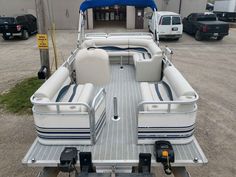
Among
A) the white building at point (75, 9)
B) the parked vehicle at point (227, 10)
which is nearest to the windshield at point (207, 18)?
the white building at point (75, 9)

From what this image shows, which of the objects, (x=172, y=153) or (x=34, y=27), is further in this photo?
(x=34, y=27)

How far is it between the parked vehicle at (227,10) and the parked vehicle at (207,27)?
10.6 metres

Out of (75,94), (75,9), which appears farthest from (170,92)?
(75,9)

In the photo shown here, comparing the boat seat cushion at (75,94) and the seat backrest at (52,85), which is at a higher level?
the seat backrest at (52,85)

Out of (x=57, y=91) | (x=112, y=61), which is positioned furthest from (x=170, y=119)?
(x=112, y=61)

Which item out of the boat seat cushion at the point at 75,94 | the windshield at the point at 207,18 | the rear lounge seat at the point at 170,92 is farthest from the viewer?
the windshield at the point at 207,18

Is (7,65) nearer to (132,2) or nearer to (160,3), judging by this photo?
(132,2)

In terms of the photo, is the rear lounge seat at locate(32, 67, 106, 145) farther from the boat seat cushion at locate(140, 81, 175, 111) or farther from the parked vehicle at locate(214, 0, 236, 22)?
the parked vehicle at locate(214, 0, 236, 22)

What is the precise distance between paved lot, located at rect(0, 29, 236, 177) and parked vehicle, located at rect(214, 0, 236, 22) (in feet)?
40.5

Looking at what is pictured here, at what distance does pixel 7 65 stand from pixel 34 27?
890cm

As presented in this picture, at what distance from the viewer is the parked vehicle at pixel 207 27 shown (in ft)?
47.8

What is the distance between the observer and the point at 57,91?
12.2ft

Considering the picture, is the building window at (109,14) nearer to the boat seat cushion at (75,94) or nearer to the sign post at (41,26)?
the sign post at (41,26)

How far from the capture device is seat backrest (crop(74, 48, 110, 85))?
512cm
